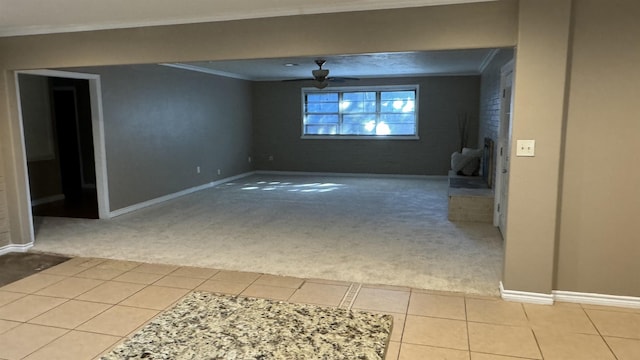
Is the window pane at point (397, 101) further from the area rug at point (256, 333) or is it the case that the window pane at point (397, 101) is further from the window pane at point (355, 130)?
the area rug at point (256, 333)

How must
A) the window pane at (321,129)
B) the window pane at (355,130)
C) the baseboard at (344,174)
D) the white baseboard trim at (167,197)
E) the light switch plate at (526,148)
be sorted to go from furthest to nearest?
the window pane at (321,129) < the window pane at (355,130) < the baseboard at (344,174) < the white baseboard trim at (167,197) < the light switch plate at (526,148)

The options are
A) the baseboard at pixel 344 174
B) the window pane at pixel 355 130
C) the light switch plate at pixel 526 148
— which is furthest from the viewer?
the window pane at pixel 355 130

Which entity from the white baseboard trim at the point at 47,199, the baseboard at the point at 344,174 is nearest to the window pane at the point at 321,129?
the baseboard at the point at 344,174

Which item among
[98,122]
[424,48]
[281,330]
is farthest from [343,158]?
[281,330]

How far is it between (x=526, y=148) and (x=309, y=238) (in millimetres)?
2518

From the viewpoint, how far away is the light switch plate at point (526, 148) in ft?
9.90

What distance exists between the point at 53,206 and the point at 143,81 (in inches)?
94.1

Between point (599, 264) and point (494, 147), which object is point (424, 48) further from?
point (494, 147)

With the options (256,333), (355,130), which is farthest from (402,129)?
(256,333)

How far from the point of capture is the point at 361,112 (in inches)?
386

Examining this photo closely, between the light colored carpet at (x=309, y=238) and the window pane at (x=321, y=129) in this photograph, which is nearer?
the light colored carpet at (x=309, y=238)

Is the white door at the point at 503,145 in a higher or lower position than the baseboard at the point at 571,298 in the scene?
higher

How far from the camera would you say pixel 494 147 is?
5.68 m

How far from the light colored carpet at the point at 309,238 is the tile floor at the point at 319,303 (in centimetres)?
27
